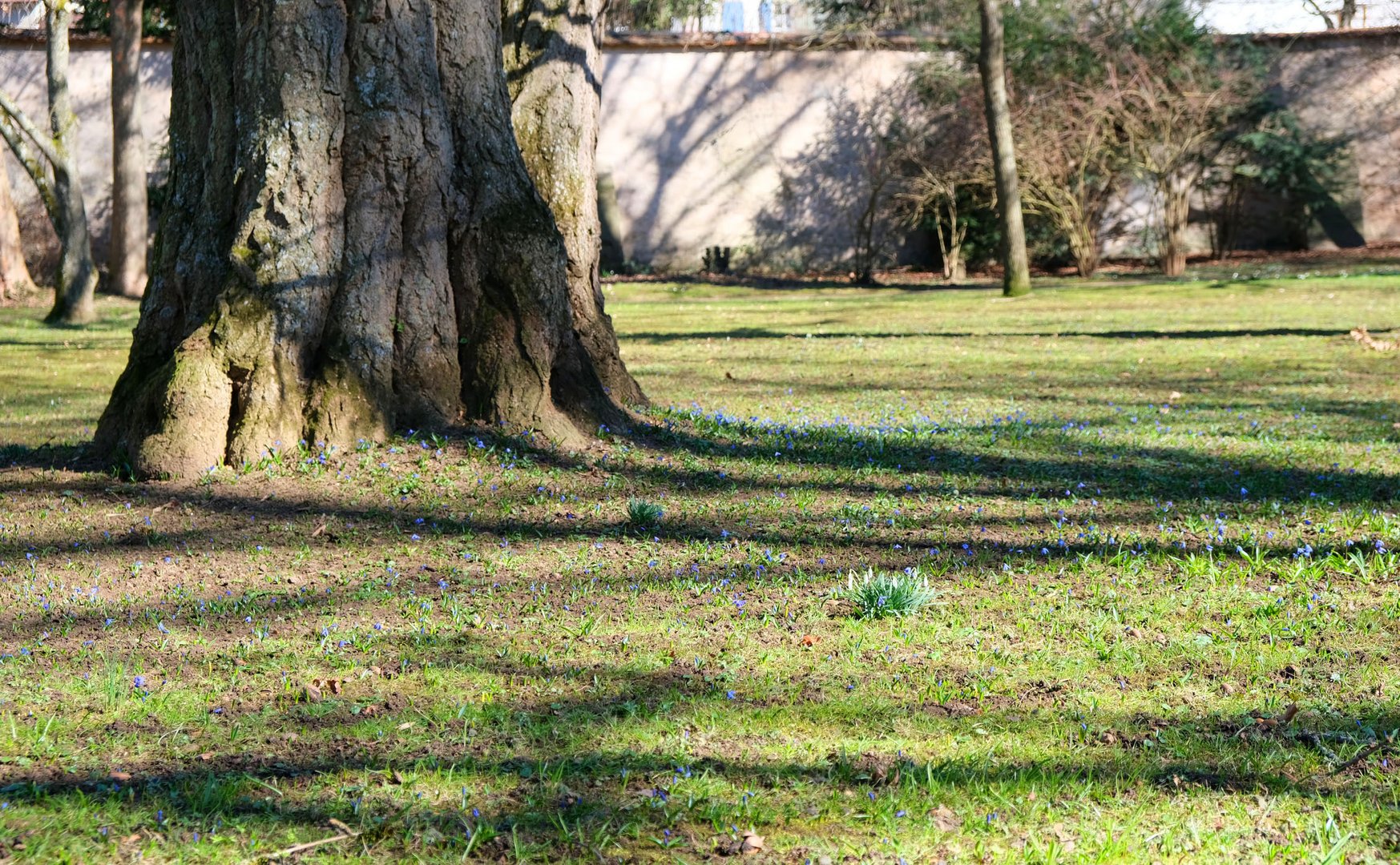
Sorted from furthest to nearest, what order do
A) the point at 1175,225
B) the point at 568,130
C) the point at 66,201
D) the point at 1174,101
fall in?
the point at 1175,225 → the point at 1174,101 → the point at 66,201 → the point at 568,130

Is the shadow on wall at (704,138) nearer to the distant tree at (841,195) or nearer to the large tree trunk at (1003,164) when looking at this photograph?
the distant tree at (841,195)

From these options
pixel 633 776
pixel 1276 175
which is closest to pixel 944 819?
pixel 633 776

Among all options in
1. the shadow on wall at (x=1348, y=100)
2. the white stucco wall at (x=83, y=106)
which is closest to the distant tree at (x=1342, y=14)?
the shadow on wall at (x=1348, y=100)

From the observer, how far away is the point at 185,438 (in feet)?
18.8

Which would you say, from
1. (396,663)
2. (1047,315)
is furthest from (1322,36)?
(396,663)

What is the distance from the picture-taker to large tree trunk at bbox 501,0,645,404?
23.8ft

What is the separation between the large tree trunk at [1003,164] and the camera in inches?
742

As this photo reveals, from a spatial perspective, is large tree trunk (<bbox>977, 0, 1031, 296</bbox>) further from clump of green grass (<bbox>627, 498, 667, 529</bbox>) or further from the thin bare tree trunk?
clump of green grass (<bbox>627, 498, 667, 529</bbox>)

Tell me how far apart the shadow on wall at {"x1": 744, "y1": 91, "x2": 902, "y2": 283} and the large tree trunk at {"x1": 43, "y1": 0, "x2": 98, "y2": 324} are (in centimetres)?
1364

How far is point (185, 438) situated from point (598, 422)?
2.00 metres

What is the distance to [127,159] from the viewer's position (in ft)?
66.8

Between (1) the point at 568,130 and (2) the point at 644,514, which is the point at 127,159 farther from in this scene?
(2) the point at 644,514

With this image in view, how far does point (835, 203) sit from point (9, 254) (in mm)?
15070

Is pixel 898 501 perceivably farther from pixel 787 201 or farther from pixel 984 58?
pixel 787 201
